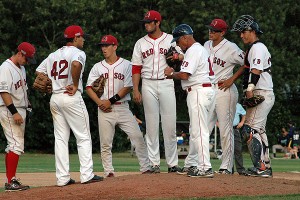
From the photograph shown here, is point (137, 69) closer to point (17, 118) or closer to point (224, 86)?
point (224, 86)

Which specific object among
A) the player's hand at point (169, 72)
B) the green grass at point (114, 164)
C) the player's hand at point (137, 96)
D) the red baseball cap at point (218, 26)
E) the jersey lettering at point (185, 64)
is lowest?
the green grass at point (114, 164)

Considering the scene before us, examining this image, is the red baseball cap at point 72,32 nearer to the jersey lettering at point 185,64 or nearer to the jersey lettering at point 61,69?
the jersey lettering at point 61,69

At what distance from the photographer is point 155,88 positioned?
13836 mm

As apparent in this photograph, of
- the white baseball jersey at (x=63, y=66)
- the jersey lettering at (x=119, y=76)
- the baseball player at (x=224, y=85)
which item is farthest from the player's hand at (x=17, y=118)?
the baseball player at (x=224, y=85)

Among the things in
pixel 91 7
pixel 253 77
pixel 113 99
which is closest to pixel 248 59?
pixel 253 77

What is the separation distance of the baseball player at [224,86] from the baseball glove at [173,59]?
829 mm

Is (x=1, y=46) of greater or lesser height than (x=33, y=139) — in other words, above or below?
above

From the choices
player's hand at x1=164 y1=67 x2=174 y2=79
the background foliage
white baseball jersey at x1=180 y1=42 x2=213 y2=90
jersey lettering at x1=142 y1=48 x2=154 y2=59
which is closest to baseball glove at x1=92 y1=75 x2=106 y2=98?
jersey lettering at x1=142 y1=48 x2=154 y2=59

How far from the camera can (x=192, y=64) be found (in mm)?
12812

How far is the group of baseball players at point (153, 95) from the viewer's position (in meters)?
13.0

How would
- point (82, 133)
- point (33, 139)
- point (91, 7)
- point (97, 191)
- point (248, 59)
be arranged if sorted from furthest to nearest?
point (91, 7) → point (33, 139) → point (248, 59) → point (82, 133) → point (97, 191)

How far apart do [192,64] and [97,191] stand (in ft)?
7.73

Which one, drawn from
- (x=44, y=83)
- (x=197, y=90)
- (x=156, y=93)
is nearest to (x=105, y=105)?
(x=156, y=93)

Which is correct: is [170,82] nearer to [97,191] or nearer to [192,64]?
[192,64]
